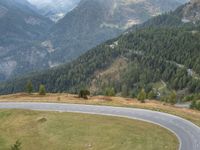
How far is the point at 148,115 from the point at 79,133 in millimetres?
21789

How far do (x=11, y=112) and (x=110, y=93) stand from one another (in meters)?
59.4

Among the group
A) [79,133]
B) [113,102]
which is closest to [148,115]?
[113,102]

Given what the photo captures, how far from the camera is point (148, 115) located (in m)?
108

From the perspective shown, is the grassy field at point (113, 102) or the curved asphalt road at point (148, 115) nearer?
the curved asphalt road at point (148, 115)

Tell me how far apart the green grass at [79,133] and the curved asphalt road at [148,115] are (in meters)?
2.89

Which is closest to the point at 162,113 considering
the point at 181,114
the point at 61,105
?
the point at 181,114

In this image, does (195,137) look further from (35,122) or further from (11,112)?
(11,112)

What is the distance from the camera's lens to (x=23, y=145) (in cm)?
9131

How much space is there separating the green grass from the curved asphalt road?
289 centimetres

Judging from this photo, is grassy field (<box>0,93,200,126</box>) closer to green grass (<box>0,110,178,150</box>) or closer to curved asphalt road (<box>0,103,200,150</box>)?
curved asphalt road (<box>0,103,200,150</box>)

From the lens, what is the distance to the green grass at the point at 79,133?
87688 millimetres

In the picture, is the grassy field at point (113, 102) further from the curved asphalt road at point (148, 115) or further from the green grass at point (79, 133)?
the green grass at point (79, 133)

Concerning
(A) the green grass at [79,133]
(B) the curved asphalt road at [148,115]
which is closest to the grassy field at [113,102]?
(B) the curved asphalt road at [148,115]

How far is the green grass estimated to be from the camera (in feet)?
288
